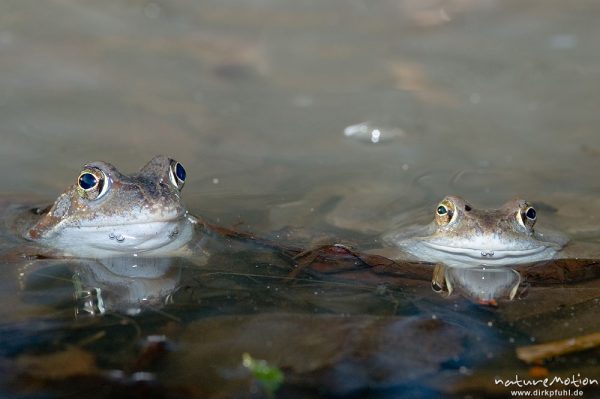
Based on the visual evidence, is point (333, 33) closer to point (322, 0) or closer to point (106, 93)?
point (322, 0)

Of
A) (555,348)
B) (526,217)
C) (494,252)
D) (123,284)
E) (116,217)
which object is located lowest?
(555,348)

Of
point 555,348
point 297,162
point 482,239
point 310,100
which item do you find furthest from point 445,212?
point 310,100

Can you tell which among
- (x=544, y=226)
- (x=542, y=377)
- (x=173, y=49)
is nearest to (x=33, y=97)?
(x=173, y=49)

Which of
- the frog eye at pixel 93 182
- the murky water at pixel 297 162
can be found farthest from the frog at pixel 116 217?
the murky water at pixel 297 162

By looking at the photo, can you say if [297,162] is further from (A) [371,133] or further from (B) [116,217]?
(B) [116,217]

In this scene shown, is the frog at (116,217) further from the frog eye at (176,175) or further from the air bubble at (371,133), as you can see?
the air bubble at (371,133)

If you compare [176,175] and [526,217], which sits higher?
[176,175]

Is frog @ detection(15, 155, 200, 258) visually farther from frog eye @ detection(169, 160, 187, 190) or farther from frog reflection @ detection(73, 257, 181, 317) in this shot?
frog reflection @ detection(73, 257, 181, 317)
